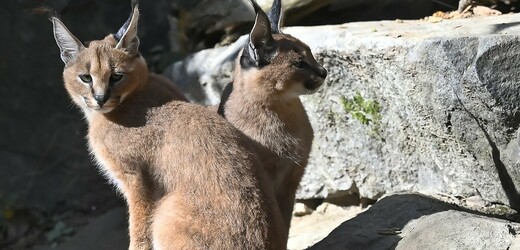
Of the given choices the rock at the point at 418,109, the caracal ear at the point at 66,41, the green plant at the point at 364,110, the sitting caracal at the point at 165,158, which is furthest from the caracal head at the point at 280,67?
the caracal ear at the point at 66,41

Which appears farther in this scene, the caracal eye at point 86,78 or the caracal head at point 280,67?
the caracal head at point 280,67

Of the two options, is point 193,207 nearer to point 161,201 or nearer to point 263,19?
point 161,201

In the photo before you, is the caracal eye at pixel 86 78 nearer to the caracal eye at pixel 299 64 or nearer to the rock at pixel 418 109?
the caracal eye at pixel 299 64

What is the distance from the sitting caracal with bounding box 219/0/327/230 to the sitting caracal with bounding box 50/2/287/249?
0.94 feet

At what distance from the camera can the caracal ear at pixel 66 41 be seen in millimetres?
6359

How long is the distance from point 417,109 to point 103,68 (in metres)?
2.47

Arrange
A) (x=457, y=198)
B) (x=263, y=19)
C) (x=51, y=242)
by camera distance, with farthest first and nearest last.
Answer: (x=51, y=242), (x=457, y=198), (x=263, y=19)

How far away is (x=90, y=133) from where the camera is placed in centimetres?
633

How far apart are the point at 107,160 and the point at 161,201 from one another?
50cm

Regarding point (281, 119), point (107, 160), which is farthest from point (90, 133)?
point (281, 119)

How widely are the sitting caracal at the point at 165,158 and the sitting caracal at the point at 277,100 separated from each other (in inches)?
11.3

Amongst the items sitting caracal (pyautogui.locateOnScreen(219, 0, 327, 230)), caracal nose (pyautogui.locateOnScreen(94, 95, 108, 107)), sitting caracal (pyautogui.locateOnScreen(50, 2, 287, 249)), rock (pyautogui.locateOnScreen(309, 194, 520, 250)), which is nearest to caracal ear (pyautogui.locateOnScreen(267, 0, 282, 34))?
sitting caracal (pyautogui.locateOnScreen(219, 0, 327, 230))

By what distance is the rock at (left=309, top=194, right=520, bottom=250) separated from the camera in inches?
221

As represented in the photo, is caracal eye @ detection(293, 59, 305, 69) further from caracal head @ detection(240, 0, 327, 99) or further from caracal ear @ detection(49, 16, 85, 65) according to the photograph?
caracal ear @ detection(49, 16, 85, 65)
